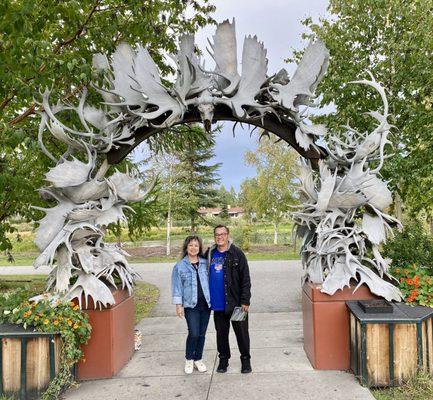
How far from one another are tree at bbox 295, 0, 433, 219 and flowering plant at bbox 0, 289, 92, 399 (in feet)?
21.1

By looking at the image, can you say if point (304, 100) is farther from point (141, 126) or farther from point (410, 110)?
point (410, 110)

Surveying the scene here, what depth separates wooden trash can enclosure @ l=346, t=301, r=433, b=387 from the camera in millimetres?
4203

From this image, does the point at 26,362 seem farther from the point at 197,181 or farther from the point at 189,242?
the point at 197,181

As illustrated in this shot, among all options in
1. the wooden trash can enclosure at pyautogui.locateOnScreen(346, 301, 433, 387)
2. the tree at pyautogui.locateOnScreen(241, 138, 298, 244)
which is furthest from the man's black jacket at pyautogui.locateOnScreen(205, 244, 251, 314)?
the tree at pyautogui.locateOnScreen(241, 138, 298, 244)

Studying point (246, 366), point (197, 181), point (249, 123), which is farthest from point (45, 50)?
point (197, 181)

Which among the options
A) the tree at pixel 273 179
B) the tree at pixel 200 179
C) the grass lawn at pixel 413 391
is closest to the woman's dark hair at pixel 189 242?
Result: the grass lawn at pixel 413 391

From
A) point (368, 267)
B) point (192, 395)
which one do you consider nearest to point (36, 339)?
point (192, 395)

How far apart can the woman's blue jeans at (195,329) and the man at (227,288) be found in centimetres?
17

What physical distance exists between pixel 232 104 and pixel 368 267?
2.73 meters

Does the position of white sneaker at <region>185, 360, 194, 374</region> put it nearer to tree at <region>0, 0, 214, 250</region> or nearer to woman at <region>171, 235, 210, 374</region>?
woman at <region>171, 235, 210, 374</region>

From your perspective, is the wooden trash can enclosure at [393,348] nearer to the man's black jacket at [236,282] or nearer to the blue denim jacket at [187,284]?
the man's black jacket at [236,282]

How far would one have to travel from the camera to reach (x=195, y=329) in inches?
188

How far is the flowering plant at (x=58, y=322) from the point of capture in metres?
4.26

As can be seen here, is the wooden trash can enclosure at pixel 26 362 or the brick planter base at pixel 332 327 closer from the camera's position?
the wooden trash can enclosure at pixel 26 362
